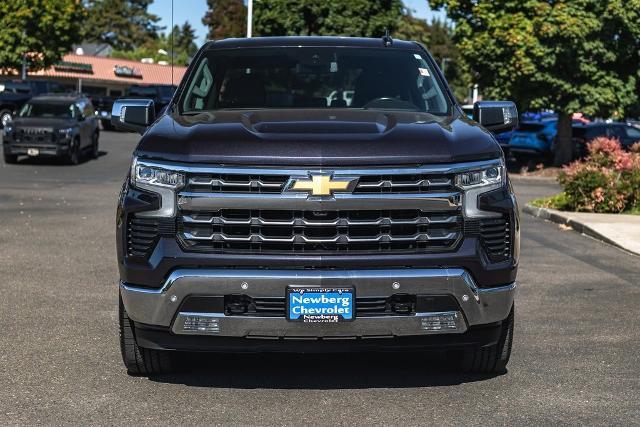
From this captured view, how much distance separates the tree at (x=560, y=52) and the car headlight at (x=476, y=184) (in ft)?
83.8

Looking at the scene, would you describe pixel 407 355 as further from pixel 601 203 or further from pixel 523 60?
pixel 523 60

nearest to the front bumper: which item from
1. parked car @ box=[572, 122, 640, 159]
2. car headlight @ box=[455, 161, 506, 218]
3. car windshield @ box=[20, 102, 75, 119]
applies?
car headlight @ box=[455, 161, 506, 218]

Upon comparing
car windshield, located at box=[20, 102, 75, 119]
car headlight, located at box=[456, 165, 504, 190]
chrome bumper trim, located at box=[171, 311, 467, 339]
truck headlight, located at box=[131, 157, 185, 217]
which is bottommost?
car windshield, located at box=[20, 102, 75, 119]

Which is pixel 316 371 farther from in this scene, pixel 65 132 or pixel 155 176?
pixel 65 132

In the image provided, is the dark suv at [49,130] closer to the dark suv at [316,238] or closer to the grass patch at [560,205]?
the grass patch at [560,205]

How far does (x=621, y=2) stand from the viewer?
31281 millimetres

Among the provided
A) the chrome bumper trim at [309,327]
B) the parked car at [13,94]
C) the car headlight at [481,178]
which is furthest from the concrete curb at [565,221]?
the parked car at [13,94]

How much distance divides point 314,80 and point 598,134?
29.5 meters

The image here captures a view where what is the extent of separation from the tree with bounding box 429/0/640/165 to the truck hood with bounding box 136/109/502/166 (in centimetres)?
2546

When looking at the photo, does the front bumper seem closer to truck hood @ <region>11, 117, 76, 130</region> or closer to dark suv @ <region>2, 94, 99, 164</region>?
dark suv @ <region>2, 94, 99, 164</region>

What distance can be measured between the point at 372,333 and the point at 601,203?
14.1 m

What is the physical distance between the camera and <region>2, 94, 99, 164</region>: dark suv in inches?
1157

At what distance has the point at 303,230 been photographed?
20.2 ft

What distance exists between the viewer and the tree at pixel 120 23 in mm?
156750
